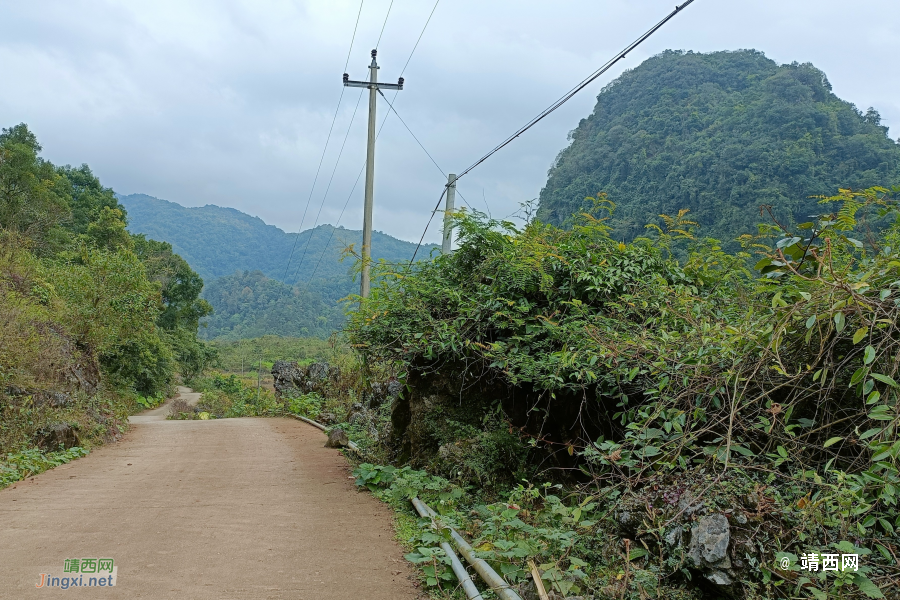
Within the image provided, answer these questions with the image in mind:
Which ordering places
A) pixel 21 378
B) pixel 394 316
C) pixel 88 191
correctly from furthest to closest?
pixel 88 191 → pixel 21 378 → pixel 394 316

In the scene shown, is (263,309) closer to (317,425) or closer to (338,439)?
(317,425)

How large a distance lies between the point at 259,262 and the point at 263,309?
62.5 m

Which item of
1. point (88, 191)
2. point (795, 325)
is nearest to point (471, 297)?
point (795, 325)

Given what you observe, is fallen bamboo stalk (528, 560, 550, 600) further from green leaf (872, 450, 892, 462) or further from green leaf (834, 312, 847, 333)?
green leaf (834, 312, 847, 333)

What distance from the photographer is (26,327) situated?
12484 millimetres

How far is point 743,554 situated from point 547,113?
24.9 feet

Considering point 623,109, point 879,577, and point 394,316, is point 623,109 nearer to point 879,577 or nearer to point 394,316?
point 394,316

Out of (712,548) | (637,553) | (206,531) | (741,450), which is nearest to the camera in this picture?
(712,548)

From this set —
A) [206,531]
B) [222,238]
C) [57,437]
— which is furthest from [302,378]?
[222,238]

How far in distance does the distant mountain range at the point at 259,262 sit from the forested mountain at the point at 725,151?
1111 centimetres

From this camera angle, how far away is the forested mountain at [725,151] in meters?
23.5

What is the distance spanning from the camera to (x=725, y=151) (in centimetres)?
2895

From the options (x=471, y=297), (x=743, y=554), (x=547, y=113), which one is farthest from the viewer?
(x=547, y=113)

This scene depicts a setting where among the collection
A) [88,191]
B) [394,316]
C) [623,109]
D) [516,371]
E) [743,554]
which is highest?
[623,109]
